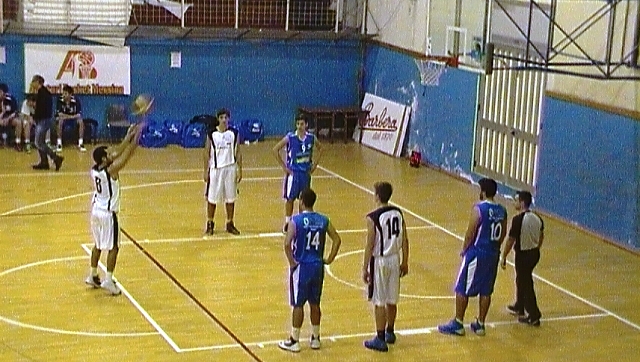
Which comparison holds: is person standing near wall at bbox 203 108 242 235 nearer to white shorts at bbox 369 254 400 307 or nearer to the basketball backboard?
white shorts at bbox 369 254 400 307

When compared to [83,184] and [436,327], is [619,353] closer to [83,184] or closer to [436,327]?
[436,327]

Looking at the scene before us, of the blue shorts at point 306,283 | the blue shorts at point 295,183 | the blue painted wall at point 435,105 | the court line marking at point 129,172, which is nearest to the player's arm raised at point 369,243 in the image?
the blue shorts at point 306,283

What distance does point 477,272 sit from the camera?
11742mm

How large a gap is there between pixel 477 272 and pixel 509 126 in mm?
8085

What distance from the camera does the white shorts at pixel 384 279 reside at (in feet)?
36.5

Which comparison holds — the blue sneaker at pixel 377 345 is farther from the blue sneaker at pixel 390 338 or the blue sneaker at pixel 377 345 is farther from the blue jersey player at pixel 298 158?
the blue jersey player at pixel 298 158

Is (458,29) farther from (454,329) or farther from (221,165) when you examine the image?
(454,329)

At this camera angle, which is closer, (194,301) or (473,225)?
(473,225)

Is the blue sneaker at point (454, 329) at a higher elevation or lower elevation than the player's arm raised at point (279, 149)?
lower

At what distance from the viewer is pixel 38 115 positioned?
19.8 m

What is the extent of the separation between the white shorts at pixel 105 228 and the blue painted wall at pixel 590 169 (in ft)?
25.2

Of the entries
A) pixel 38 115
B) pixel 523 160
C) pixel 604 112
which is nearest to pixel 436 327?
pixel 604 112

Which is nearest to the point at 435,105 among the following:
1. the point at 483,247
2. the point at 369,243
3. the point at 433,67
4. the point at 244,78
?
the point at 433,67

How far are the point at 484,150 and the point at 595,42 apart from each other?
4214mm
